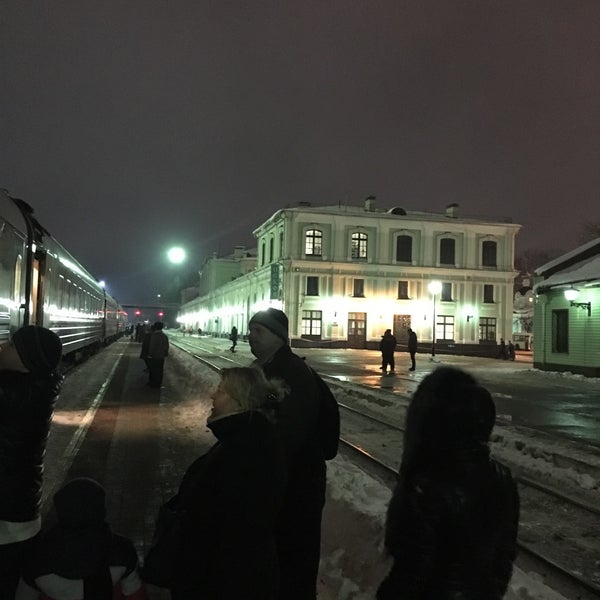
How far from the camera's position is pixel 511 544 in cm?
245

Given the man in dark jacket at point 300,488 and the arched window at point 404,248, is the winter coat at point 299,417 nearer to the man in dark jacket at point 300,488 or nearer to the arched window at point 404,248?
the man in dark jacket at point 300,488

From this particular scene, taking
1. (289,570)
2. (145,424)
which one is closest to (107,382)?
(145,424)

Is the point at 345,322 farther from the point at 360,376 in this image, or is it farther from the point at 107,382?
the point at 107,382

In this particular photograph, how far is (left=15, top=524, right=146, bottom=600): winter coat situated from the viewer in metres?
2.54

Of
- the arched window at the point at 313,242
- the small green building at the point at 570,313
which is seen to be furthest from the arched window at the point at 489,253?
the small green building at the point at 570,313

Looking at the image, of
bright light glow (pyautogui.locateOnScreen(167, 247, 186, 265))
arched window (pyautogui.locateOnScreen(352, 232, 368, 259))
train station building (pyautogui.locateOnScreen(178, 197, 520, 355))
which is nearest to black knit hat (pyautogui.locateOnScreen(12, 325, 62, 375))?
bright light glow (pyautogui.locateOnScreen(167, 247, 186, 265))

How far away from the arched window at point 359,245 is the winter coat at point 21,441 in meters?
55.4

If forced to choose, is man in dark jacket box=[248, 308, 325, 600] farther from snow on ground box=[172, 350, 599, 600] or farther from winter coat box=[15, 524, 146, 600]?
winter coat box=[15, 524, 146, 600]

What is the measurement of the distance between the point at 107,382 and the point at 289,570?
1763 centimetres

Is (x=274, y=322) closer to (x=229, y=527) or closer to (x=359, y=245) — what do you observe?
(x=229, y=527)

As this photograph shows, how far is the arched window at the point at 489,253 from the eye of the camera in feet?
201

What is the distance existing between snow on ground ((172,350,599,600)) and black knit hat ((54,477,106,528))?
1.19m

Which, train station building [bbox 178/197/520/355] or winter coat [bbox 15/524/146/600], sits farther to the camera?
train station building [bbox 178/197/520/355]

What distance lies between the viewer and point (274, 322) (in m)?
3.90
